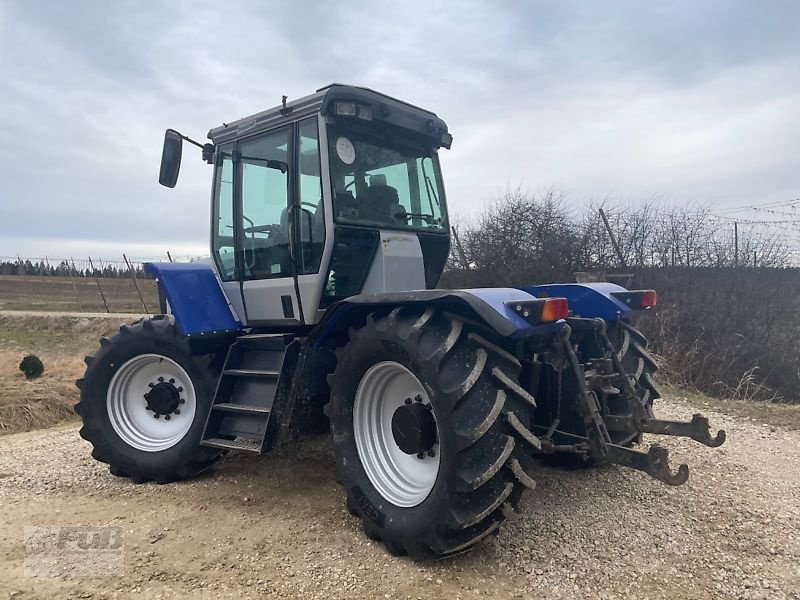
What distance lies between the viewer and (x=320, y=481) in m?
4.51

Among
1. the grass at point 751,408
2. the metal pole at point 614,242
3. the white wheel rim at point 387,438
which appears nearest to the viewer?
the white wheel rim at point 387,438

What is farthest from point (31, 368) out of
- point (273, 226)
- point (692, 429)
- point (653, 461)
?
point (692, 429)

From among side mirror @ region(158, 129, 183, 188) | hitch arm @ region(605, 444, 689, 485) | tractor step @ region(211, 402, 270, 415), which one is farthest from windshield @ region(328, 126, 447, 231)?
hitch arm @ region(605, 444, 689, 485)

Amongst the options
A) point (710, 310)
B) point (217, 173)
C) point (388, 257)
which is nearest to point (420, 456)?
point (388, 257)

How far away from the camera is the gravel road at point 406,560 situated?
3.02 m

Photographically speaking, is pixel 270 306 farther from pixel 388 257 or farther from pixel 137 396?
pixel 137 396

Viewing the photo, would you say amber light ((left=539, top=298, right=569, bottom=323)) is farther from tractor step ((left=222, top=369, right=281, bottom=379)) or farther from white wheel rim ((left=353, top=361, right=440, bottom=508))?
tractor step ((left=222, top=369, right=281, bottom=379))

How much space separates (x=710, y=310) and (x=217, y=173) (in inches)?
274

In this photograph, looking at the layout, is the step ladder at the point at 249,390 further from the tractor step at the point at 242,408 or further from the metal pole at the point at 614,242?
the metal pole at the point at 614,242

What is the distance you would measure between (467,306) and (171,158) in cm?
275

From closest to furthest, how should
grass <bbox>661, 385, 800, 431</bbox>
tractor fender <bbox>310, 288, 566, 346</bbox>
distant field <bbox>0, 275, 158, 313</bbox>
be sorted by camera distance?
tractor fender <bbox>310, 288, 566, 346</bbox>, grass <bbox>661, 385, 800, 431</bbox>, distant field <bbox>0, 275, 158, 313</bbox>

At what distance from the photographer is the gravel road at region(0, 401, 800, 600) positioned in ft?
9.92

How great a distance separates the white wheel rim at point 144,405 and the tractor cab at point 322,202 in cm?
77

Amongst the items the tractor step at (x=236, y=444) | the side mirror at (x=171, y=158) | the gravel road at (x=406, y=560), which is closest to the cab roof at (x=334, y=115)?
the side mirror at (x=171, y=158)
